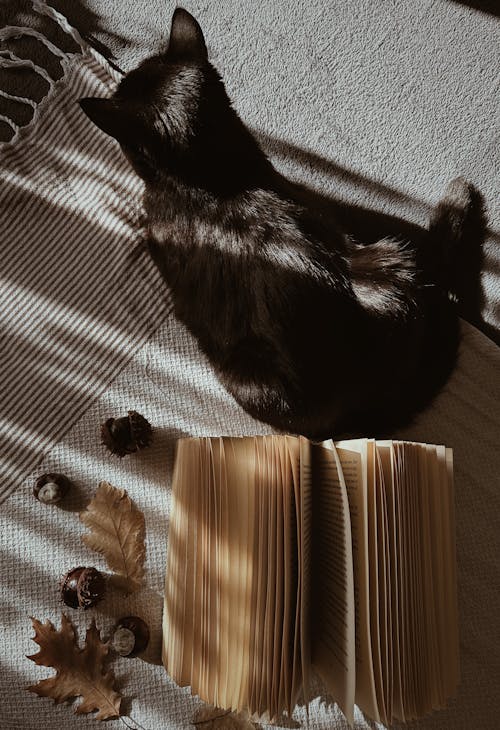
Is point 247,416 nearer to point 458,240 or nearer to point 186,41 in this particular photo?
point 458,240

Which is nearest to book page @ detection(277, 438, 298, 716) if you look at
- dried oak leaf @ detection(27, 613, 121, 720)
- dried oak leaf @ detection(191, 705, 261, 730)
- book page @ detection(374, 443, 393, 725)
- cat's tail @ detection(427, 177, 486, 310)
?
book page @ detection(374, 443, 393, 725)

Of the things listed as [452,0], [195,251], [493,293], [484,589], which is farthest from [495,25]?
[484,589]

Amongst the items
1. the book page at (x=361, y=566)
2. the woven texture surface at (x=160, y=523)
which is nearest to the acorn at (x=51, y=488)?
the woven texture surface at (x=160, y=523)

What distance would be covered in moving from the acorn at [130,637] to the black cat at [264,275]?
39cm

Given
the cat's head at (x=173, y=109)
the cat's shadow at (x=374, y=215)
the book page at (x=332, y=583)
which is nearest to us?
the book page at (x=332, y=583)

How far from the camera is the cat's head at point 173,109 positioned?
0.86 meters

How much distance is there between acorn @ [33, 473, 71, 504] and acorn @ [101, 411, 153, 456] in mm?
94

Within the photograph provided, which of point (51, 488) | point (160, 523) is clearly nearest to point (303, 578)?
point (160, 523)

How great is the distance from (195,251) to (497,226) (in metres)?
0.60

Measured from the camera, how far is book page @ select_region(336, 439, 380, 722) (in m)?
0.74

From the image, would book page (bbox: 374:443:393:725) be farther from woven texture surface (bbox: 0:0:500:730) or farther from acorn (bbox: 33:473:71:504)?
acorn (bbox: 33:473:71:504)

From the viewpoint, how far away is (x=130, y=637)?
100cm

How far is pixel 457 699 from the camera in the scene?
102 cm

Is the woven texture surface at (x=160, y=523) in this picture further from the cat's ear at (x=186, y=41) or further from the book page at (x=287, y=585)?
the cat's ear at (x=186, y=41)
